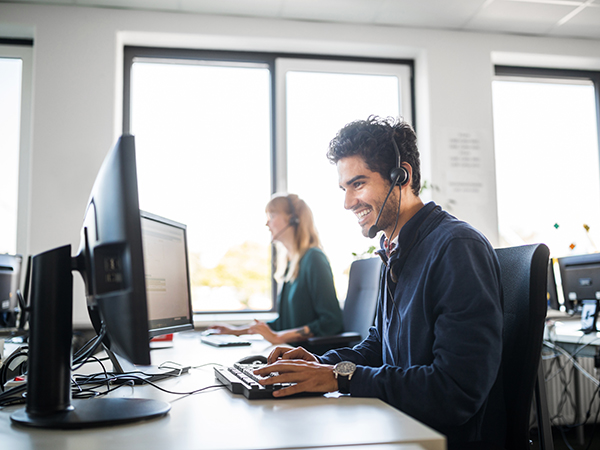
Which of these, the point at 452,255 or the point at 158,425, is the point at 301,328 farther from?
the point at 158,425

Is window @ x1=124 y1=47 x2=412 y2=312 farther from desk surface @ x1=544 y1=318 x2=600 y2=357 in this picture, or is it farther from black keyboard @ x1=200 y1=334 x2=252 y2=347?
desk surface @ x1=544 y1=318 x2=600 y2=357

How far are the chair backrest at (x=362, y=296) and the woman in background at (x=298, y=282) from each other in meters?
0.08

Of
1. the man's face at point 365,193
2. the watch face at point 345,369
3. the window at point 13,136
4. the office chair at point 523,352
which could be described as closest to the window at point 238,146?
the window at point 13,136

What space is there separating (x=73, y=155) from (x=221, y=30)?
4.04 feet

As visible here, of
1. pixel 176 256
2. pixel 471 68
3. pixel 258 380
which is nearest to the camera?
pixel 258 380

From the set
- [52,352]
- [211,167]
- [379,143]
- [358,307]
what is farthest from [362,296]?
[52,352]

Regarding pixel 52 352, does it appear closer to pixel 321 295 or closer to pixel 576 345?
pixel 321 295

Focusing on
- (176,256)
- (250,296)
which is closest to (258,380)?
(176,256)

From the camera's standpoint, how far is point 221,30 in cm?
327

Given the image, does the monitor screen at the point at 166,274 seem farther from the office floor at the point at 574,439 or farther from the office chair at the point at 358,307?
the office floor at the point at 574,439

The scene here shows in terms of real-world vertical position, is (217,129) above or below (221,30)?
below

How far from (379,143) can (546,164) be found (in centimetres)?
293

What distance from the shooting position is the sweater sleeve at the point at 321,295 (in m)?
2.38

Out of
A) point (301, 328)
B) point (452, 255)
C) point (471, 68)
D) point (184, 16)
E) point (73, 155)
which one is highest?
point (184, 16)
